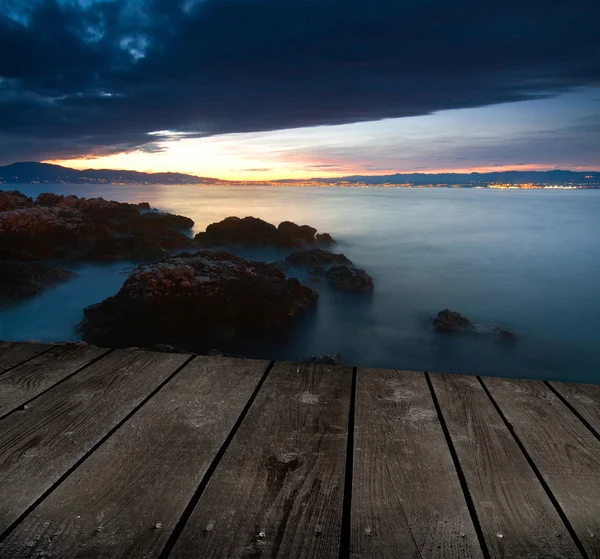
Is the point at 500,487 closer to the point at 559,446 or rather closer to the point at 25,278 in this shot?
the point at 559,446

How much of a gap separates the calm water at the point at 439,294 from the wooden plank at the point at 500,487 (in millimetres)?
3248

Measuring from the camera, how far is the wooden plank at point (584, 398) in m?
1.47

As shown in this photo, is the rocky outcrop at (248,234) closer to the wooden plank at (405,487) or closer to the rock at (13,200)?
the rock at (13,200)

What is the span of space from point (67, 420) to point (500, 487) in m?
1.15

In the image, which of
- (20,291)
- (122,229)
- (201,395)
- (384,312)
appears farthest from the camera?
(122,229)

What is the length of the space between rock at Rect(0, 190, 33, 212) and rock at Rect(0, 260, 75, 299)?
186 centimetres

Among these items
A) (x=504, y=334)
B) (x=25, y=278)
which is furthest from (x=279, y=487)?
(x=504, y=334)

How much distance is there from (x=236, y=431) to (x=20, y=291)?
4.85m

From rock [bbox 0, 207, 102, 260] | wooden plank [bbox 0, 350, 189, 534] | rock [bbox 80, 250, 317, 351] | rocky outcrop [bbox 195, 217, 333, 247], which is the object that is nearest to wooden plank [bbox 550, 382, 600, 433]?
wooden plank [bbox 0, 350, 189, 534]

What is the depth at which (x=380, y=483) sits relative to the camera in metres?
1.05

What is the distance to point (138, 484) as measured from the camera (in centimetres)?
104

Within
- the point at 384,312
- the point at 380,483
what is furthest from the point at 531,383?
the point at 384,312

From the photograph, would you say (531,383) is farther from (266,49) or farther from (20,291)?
(266,49)

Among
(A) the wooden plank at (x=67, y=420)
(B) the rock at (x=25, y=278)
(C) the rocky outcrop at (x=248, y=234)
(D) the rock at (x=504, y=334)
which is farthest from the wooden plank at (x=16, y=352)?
(D) the rock at (x=504, y=334)
